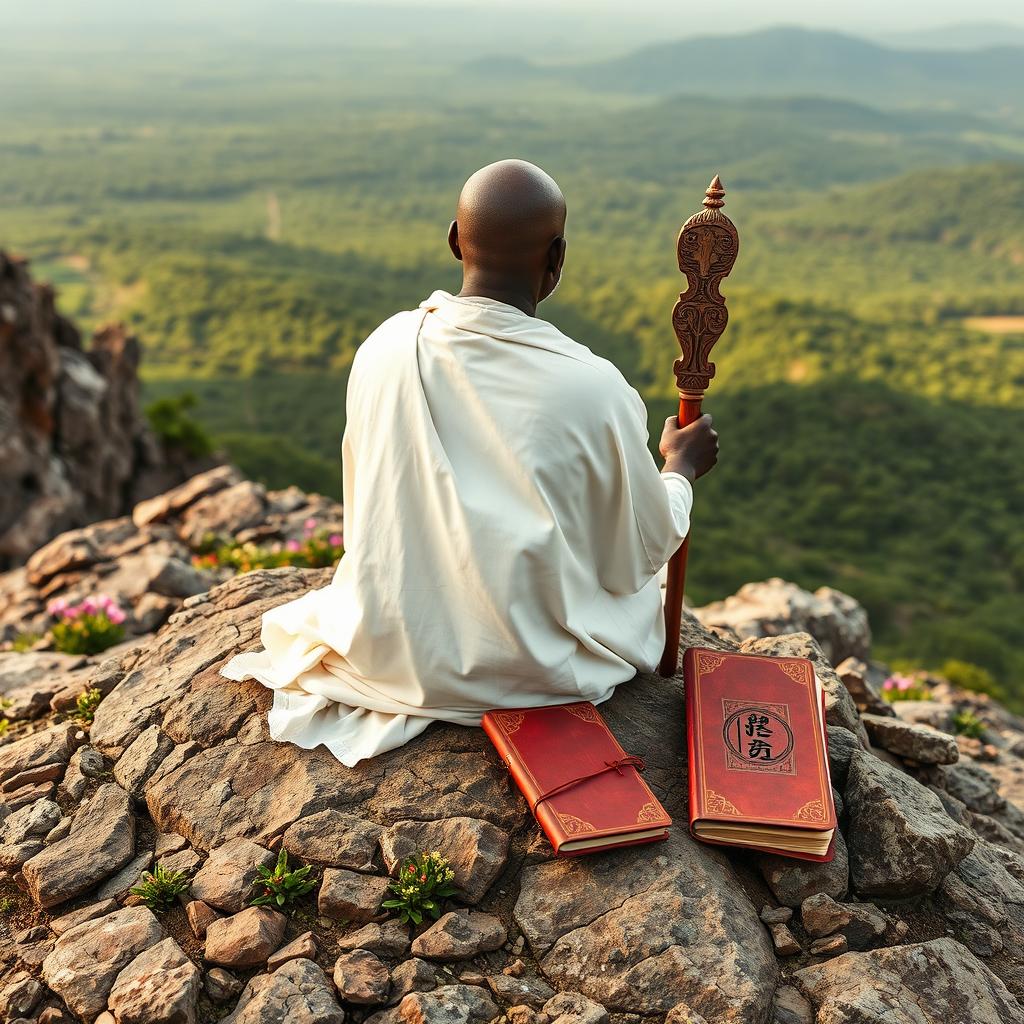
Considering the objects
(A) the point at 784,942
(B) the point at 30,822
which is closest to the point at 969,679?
(A) the point at 784,942

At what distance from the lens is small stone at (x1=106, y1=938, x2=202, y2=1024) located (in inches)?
116

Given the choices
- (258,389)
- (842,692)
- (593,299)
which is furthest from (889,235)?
(842,692)

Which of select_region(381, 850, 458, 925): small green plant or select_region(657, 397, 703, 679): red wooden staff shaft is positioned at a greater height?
select_region(657, 397, 703, 679): red wooden staff shaft

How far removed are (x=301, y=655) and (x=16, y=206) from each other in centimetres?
10431

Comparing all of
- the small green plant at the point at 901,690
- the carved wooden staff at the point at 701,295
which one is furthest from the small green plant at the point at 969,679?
the carved wooden staff at the point at 701,295

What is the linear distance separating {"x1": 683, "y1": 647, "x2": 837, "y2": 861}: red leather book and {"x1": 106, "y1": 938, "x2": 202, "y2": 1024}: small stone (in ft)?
5.25

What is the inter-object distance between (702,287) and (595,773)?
1785mm

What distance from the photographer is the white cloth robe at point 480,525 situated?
342cm

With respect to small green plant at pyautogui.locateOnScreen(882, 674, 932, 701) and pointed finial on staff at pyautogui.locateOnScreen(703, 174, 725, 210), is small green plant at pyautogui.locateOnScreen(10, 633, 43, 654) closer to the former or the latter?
pointed finial on staff at pyautogui.locateOnScreen(703, 174, 725, 210)

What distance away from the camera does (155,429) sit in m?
21.8

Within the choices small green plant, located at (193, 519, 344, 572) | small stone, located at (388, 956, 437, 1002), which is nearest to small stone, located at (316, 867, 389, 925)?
small stone, located at (388, 956, 437, 1002)

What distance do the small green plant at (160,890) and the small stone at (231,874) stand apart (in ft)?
0.17

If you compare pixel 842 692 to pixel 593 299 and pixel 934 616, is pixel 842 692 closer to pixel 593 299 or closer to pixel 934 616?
pixel 934 616

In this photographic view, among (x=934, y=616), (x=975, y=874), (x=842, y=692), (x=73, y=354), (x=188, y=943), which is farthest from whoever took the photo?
(x=934, y=616)
